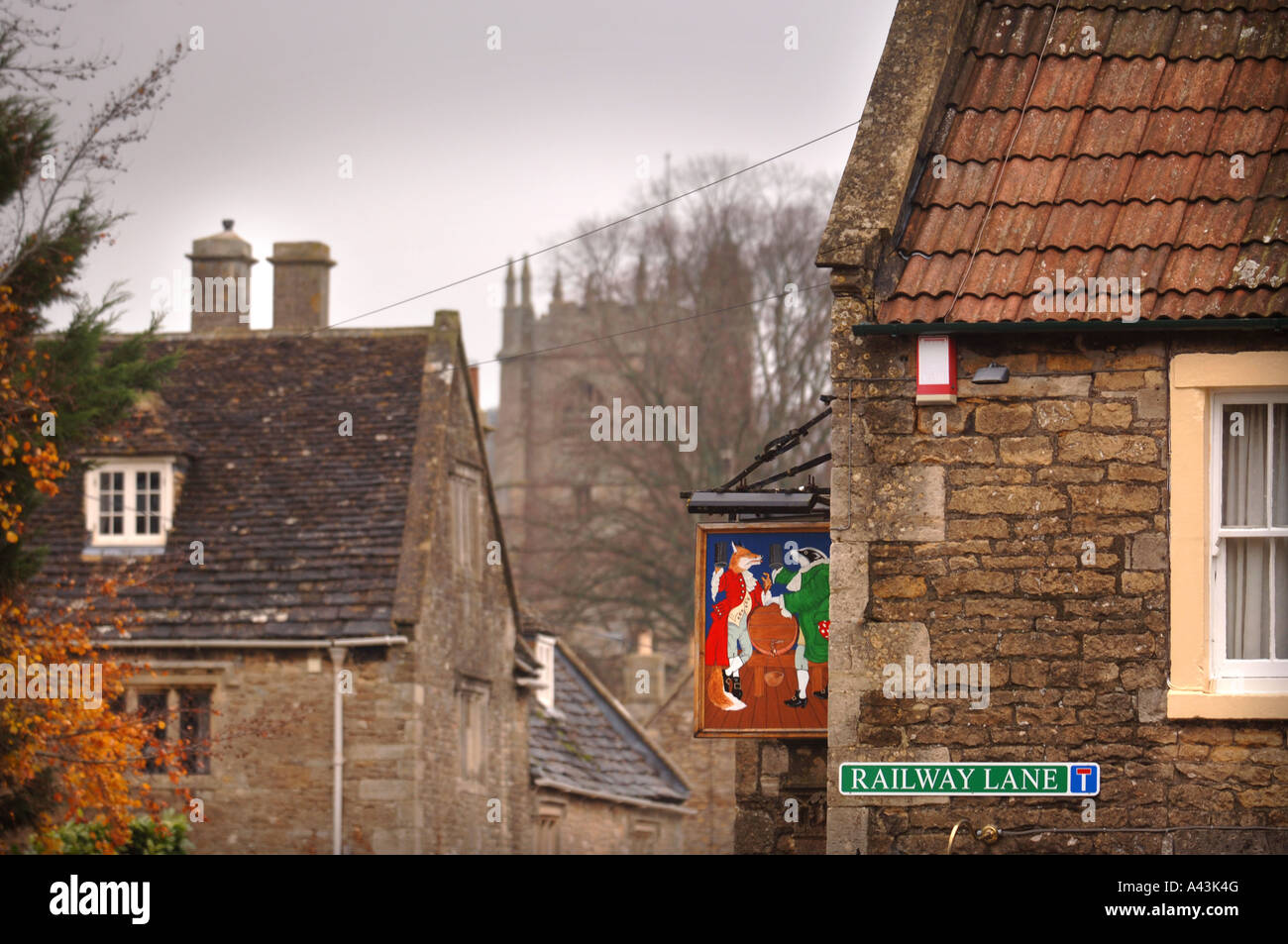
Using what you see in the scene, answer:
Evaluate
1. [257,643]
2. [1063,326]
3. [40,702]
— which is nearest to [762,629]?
[1063,326]

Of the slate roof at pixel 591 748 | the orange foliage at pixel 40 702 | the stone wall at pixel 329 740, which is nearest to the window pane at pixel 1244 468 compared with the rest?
the orange foliage at pixel 40 702

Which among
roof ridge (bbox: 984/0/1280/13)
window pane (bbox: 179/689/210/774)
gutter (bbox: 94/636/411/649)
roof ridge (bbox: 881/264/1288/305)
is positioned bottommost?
window pane (bbox: 179/689/210/774)

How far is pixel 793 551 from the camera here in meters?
12.7

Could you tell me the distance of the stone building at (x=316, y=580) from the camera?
24.2 meters

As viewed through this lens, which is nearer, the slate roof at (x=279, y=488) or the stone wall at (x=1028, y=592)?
the stone wall at (x=1028, y=592)

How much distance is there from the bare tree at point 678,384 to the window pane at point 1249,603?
1249 inches

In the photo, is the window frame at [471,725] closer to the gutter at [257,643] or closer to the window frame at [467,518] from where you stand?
the window frame at [467,518]

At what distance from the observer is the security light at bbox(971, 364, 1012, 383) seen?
1148cm

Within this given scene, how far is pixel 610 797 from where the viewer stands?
107 ft

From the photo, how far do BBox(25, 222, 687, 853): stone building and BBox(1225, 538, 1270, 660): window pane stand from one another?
13842 mm

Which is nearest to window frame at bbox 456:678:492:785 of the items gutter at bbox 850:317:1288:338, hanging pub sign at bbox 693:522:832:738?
hanging pub sign at bbox 693:522:832:738

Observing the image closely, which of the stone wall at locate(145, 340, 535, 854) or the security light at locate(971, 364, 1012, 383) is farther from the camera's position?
the stone wall at locate(145, 340, 535, 854)

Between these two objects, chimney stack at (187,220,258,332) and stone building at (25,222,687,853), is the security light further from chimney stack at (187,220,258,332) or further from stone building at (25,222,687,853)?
chimney stack at (187,220,258,332)
